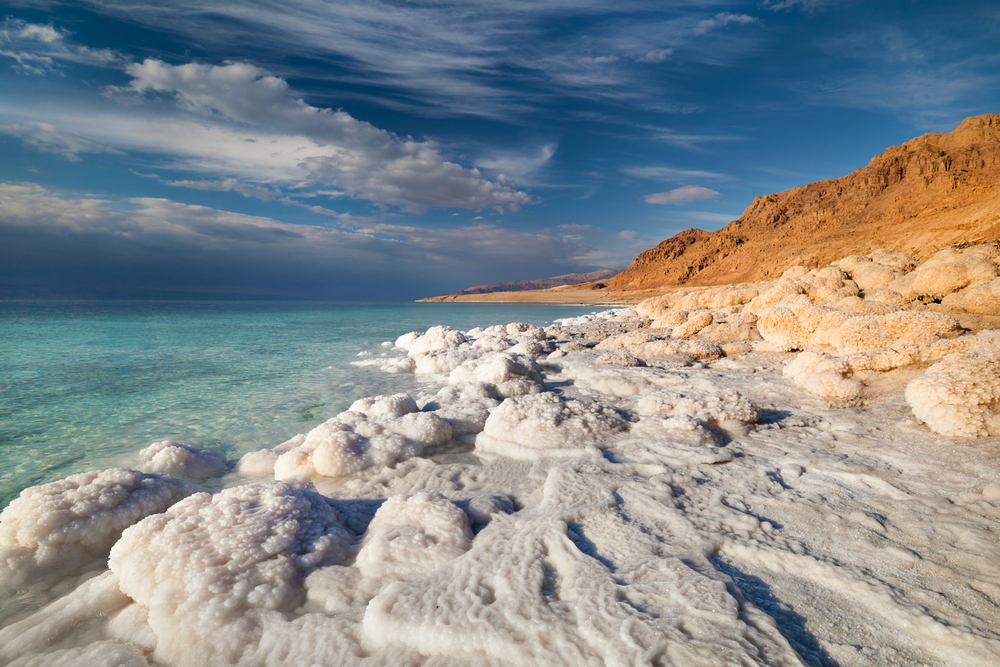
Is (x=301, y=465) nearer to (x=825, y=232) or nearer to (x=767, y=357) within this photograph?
(x=767, y=357)

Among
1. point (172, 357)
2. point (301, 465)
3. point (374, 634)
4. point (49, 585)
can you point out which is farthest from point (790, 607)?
point (172, 357)

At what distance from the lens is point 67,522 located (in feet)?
7.15

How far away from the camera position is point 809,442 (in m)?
2.99

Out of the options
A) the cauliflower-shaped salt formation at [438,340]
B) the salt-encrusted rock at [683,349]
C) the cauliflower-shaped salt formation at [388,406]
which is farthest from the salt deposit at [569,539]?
the cauliflower-shaped salt formation at [438,340]

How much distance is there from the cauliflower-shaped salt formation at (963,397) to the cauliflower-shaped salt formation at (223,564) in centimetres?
393

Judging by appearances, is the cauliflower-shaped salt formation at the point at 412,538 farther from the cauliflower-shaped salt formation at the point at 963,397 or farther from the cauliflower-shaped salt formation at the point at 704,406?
the cauliflower-shaped salt formation at the point at 963,397

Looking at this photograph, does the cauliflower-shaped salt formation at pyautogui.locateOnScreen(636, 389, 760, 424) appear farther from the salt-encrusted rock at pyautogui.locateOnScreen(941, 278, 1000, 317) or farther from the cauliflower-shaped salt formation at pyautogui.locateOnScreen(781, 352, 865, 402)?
the salt-encrusted rock at pyautogui.locateOnScreen(941, 278, 1000, 317)

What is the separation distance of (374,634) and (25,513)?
7.45 feet

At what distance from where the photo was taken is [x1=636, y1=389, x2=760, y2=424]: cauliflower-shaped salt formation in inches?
133

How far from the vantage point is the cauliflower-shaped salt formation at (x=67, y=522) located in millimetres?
2074

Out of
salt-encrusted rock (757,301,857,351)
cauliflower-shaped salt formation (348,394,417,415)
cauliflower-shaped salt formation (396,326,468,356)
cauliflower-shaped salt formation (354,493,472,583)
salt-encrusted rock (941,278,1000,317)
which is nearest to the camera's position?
cauliflower-shaped salt formation (354,493,472,583)

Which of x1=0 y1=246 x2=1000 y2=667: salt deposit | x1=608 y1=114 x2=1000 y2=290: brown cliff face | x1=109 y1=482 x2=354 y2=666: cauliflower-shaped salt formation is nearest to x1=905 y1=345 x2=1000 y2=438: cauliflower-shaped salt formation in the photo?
x1=0 y1=246 x2=1000 y2=667: salt deposit

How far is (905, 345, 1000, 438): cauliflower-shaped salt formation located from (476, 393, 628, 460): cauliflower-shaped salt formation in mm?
2091

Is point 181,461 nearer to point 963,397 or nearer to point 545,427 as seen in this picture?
point 545,427
